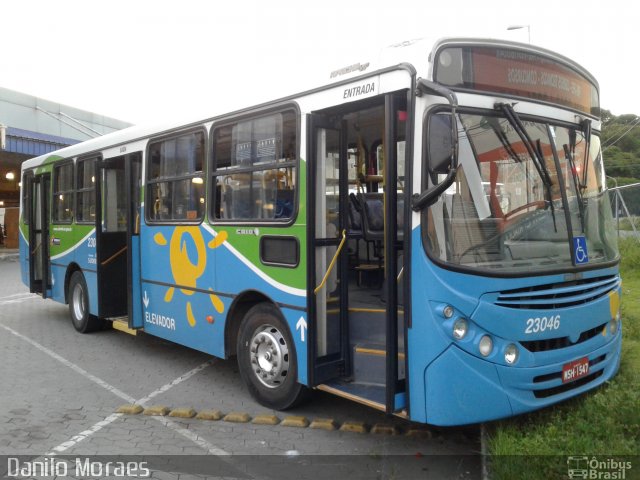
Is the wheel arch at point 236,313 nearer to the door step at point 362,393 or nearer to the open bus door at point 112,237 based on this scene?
the door step at point 362,393

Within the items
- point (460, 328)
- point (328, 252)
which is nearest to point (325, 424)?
point (328, 252)

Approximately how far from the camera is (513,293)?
161 inches

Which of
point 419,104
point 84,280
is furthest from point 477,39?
point 84,280

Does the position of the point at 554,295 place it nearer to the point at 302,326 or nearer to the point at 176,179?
the point at 302,326

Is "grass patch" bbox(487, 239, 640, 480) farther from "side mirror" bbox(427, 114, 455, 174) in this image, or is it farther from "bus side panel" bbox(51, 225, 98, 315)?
"bus side panel" bbox(51, 225, 98, 315)

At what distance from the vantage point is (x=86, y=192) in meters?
8.69

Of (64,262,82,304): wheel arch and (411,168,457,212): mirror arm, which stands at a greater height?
(411,168,457,212): mirror arm

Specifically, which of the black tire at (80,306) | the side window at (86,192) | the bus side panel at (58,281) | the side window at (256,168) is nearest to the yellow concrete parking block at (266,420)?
the side window at (256,168)

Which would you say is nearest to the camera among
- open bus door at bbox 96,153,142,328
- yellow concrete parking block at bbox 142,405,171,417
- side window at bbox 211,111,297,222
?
side window at bbox 211,111,297,222

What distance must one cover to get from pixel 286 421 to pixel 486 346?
6.74ft

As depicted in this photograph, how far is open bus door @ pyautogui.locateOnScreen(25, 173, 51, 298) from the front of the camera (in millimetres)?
10137

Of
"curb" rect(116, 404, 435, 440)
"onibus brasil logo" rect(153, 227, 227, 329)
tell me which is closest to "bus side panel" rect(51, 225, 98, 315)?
"onibus brasil logo" rect(153, 227, 227, 329)

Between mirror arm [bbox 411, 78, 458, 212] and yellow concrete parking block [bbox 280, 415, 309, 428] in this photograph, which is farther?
yellow concrete parking block [bbox 280, 415, 309, 428]

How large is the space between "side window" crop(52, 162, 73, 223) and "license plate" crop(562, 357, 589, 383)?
291 inches
